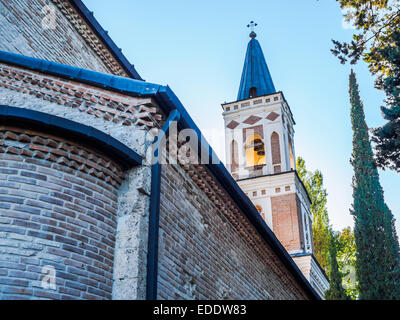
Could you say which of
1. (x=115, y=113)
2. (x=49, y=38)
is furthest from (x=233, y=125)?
(x=115, y=113)

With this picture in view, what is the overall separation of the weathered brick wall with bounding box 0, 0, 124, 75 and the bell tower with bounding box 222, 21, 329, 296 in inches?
436

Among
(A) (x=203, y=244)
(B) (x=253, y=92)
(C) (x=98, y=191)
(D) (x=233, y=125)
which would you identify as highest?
(B) (x=253, y=92)

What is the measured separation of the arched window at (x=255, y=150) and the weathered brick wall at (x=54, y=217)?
1656 centimetres

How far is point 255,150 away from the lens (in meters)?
21.9

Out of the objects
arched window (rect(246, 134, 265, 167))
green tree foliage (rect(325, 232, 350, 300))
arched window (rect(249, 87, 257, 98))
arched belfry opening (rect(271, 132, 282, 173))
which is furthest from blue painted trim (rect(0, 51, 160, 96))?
arched window (rect(249, 87, 257, 98))

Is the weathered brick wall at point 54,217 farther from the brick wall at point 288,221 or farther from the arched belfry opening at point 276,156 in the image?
the arched belfry opening at point 276,156

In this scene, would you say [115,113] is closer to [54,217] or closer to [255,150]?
[54,217]

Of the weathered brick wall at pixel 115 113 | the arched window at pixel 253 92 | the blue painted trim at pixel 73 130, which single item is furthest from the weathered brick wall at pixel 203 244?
the arched window at pixel 253 92

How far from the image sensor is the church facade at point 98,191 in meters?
4.70

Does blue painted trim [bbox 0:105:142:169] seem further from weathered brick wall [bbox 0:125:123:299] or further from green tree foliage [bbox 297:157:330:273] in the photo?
green tree foliage [bbox 297:157:330:273]

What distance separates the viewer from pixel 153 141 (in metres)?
5.95

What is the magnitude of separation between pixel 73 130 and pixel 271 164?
16.6 m
